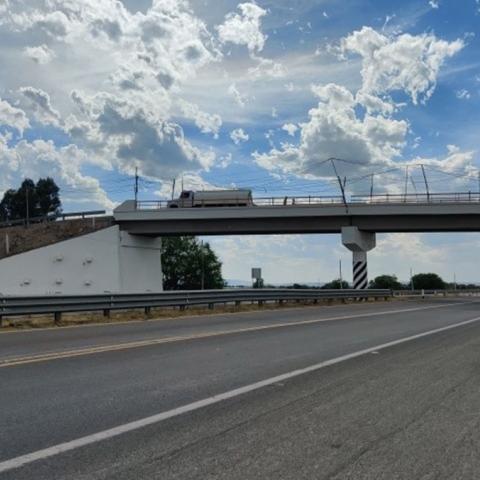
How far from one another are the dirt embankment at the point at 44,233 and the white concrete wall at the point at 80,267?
2.69 ft

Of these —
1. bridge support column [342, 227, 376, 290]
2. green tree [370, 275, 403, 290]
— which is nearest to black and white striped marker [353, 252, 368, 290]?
bridge support column [342, 227, 376, 290]

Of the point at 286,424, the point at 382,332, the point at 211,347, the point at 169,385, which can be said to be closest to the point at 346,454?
the point at 286,424

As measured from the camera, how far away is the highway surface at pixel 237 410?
4.84 meters

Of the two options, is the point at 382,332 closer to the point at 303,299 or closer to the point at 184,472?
the point at 184,472

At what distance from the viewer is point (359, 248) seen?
157 feet

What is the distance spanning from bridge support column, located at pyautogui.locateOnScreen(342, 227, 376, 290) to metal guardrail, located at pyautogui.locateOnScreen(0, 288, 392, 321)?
14257 millimetres

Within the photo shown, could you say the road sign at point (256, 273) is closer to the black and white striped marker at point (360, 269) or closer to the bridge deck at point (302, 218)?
the bridge deck at point (302, 218)

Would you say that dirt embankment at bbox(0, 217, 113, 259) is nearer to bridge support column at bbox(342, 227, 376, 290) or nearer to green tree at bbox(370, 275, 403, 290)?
bridge support column at bbox(342, 227, 376, 290)

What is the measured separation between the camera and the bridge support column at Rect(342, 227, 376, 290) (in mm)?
47062

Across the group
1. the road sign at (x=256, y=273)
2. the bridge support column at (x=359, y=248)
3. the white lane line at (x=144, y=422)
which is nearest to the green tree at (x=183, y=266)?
the bridge support column at (x=359, y=248)

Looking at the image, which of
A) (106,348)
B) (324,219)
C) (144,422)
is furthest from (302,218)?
(144,422)

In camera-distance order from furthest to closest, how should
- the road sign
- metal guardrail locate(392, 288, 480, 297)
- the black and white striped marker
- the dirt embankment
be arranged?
metal guardrail locate(392, 288, 480, 297)
the black and white striped marker
the dirt embankment
the road sign

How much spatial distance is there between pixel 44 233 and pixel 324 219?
882 inches

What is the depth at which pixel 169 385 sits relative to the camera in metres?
8.00
